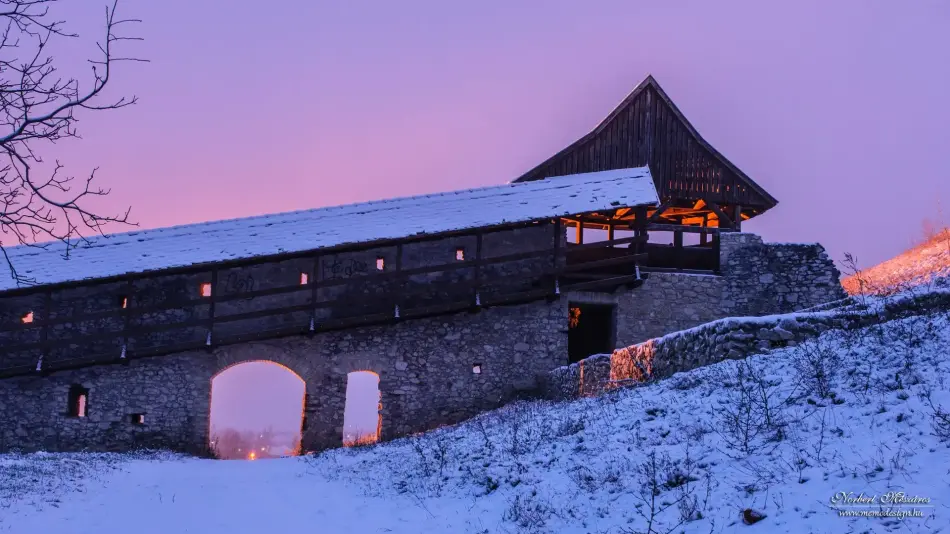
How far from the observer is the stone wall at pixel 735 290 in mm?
20734

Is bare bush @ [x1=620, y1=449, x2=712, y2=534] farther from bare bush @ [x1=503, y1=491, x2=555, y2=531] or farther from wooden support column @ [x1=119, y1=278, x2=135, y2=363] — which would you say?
wooden support column @ [x1=119, y1=278, x2=135, y2=363]

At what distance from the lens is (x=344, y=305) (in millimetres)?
18562

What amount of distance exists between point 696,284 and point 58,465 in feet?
52.7

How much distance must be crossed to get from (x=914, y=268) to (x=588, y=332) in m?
8.70

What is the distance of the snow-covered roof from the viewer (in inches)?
704

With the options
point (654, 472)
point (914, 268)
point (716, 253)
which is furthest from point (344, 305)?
point (914, 268)

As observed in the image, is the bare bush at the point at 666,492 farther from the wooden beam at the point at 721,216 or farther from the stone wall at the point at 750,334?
the wooden beam at the point at 721,216

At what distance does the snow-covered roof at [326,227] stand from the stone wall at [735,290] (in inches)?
Answer: 114

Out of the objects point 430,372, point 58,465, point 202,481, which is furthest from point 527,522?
point 430,372

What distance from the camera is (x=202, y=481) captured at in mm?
11375

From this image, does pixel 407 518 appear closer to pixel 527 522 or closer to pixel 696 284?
pixel 527 522

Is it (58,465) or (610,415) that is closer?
(610,415)

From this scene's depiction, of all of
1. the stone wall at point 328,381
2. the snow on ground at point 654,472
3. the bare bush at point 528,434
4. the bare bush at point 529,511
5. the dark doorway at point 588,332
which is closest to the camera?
the snow on ground at point 654,472

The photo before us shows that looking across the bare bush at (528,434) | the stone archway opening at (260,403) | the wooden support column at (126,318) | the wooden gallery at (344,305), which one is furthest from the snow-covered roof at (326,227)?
the stone archway opening at (260,403)
